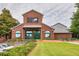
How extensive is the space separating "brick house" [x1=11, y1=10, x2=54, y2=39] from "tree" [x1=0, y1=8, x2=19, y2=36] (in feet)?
1.21

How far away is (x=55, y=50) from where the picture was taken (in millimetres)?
15203

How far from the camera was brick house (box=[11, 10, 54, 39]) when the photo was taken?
17250 mm

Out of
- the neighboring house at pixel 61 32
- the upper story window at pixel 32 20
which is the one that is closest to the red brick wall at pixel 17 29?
the upper story window at pixel 32 20

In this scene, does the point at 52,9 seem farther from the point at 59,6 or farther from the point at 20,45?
the point at 20,45

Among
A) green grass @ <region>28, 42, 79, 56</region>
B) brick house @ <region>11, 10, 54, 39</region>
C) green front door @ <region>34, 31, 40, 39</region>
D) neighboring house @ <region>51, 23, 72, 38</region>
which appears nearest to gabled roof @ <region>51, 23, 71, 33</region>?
neighboring house @ <region>51, 23, 72, 38</region>

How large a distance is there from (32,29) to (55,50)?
12.4ft

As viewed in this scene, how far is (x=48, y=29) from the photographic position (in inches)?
739

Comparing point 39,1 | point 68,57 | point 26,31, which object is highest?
point 39,1

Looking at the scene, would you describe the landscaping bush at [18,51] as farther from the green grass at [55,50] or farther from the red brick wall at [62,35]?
the red brick wall at [62,35]

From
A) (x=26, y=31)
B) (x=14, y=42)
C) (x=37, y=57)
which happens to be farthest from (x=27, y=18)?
(x=37, y=57)

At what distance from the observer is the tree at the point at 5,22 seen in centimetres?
1645

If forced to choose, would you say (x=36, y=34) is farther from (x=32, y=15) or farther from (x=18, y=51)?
(x=18, y=51)

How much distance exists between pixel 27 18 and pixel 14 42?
2004mm

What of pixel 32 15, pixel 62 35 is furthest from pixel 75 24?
pixel 32 15
